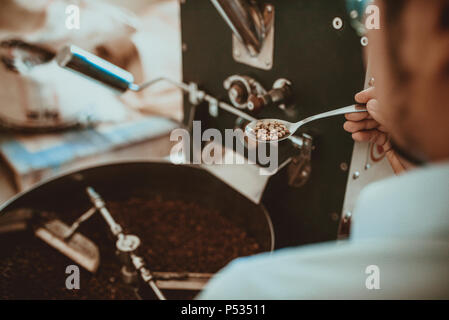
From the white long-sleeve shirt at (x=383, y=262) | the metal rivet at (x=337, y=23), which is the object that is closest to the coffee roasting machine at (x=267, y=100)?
the metal rivet at (x=337, y=23)

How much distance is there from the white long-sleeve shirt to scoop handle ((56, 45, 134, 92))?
2.16 feet

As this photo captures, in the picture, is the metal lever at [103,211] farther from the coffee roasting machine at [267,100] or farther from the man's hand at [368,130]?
the man's hand at [368,130]

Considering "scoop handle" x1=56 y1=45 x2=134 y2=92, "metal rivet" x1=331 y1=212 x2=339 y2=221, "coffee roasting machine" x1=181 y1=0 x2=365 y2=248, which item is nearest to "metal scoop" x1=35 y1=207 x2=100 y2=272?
"scoop handle" x1=56 y1=45 x2=134 y2=92

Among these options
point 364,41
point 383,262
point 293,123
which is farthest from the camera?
point 293,123

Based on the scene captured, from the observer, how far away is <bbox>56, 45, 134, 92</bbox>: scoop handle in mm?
792

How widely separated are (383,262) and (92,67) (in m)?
0.75

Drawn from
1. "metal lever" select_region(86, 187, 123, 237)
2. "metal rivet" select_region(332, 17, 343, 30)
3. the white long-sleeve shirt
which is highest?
"metal rivet" select_region(332, 17, 343, 30)

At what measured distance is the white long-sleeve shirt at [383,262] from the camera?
281 mm

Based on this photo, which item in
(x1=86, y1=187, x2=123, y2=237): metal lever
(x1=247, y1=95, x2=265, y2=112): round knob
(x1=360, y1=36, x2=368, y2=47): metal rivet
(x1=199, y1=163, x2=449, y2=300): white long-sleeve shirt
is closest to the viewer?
(x1=199, y1=163, x2=449, y2=300): white long-sleeve shirt

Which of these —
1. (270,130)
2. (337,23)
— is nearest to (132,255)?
(270,130)

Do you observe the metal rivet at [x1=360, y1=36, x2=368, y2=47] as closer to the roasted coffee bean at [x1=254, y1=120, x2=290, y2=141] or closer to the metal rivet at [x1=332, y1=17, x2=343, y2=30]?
the metal rivet at [x1=332, y1=17, x2=343, y2=30]

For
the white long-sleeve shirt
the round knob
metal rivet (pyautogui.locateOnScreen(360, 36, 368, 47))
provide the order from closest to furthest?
the white long-sleeve shirt < metal rivet (pyautogui.locateOnScreen(360, 36, 368, 47)) < the round knob

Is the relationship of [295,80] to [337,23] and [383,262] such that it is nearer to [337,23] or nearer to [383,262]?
[337,23]

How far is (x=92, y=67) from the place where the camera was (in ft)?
2.69
